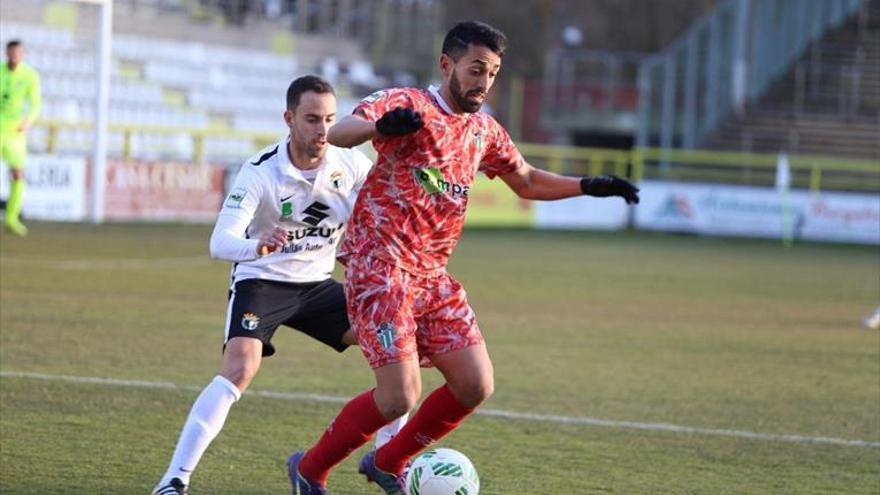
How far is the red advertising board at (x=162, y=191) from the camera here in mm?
24312

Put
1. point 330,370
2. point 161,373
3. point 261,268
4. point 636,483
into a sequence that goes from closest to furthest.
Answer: point 261,268, point 636,483, point 161,373, point 330,370

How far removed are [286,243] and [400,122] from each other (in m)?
1.19

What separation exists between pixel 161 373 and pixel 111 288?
4.94 m

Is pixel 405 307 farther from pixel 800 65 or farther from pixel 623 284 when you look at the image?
pixel 800 65

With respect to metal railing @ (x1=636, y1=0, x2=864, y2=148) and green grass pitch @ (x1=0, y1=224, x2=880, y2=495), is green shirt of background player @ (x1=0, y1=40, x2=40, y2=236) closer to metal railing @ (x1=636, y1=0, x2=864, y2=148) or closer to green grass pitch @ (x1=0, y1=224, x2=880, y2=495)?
green grass pitch @ (x1=0, y1=224, x2=880, y2=495)

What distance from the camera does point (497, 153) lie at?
6062 millimetres

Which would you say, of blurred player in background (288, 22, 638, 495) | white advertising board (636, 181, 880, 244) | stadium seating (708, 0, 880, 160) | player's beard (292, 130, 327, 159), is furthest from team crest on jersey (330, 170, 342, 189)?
stadium seating (708, 0, 880, 160)

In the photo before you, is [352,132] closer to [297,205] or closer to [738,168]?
[297,205]

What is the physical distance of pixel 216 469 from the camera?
21.8ft

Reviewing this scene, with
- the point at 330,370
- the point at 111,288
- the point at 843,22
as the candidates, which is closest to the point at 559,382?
the point at 330,370

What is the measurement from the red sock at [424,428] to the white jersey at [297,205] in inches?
31.8

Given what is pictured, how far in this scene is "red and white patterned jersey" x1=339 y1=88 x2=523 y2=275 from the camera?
564 cm

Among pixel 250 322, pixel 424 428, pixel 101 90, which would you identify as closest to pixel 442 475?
Result: pixel 424 428

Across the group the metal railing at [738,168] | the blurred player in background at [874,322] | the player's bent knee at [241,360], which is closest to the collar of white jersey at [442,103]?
the player's bent knee at [241,360]
